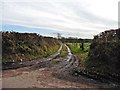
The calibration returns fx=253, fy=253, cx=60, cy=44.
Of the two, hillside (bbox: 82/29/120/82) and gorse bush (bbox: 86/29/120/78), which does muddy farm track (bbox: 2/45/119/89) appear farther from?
gorse bush (bbox: 86/29/120/78)

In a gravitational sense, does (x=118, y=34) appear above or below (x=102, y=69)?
above

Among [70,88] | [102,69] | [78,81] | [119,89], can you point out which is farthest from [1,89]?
[102,69]

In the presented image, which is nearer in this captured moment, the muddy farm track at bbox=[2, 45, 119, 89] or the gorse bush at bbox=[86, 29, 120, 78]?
the muddy farm track at bbox=[2, 45, 119, 89]

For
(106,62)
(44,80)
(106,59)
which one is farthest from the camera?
(106,59)

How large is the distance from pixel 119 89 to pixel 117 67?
357 centimetres

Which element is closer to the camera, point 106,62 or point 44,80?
point 44,80

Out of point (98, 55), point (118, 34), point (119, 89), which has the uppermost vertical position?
point (118, 34)

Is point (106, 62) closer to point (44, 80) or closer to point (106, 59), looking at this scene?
point (106, 59)

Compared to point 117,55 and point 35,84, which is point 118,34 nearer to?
point 117,55

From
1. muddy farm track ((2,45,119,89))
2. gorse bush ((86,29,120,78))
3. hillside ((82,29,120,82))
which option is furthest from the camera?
gorse bush ((86,29,120,78))

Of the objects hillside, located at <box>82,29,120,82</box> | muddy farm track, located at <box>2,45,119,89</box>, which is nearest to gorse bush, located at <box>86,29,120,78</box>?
hillside, located at <box>82,29,120,82</box>

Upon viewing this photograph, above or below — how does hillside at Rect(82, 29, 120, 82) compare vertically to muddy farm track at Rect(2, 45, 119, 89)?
above

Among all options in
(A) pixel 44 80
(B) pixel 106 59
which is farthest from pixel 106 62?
(A) pixel 44 80

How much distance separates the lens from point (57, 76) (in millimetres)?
13672
